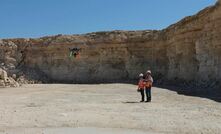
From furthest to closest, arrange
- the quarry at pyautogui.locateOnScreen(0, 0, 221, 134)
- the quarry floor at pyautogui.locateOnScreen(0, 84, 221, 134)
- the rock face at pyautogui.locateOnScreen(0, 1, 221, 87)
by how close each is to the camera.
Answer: the rock face at pyautogui.locateOnScreen(0, 1, 221, 87)
the quarry at pyautogui.locateOnScreen(0, 0, 221, 134)
the quarry floor at pyautogui.locateOnScreen(0, 84, 221, 134)

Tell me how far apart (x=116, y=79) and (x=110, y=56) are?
2460 mm

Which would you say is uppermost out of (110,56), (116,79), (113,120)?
(110,56)

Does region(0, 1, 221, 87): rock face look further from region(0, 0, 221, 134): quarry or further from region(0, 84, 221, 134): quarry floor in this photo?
region(0, 84, 221, 134): quarry floor

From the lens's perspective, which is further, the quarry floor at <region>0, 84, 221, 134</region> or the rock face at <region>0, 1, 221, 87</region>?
the rock face at <region>0, 1, 221, 87</region>

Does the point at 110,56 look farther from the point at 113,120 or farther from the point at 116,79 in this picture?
the point at 113,120

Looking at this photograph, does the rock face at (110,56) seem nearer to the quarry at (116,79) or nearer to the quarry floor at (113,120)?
the quarry at (116,79)

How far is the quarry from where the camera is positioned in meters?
11.0

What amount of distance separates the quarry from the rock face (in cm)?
8

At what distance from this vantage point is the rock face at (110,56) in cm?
2833

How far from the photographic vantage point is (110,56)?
37.2 m

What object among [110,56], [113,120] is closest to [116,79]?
[110,56]

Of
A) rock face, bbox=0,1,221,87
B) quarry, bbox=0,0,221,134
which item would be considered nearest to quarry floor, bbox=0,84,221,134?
quarry, bbox=0,0,221,134

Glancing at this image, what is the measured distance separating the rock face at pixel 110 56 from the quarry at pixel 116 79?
0.25 feet

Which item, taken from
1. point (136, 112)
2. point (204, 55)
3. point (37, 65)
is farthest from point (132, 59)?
point (136, 112)
